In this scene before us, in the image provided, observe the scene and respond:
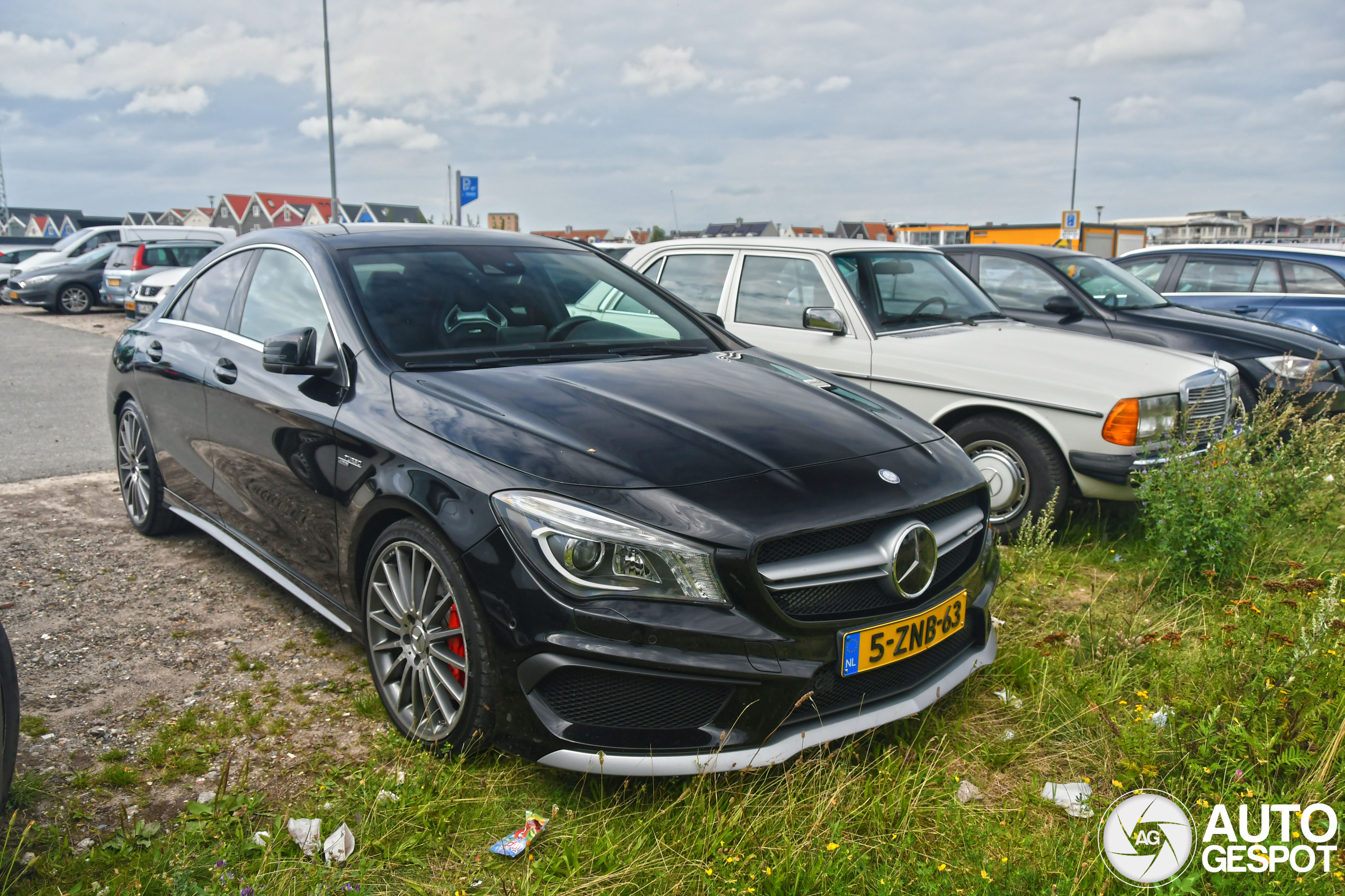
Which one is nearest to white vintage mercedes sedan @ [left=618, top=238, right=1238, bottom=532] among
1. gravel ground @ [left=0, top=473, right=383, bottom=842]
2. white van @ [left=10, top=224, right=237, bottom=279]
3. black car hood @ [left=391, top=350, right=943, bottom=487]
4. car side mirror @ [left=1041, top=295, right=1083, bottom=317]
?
black car hood @ [left=391, top=350, right=943, bottom=487]

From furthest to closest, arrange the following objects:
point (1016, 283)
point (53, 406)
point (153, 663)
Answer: point (53, 406) → point (1016, 283) → point (153, 663)

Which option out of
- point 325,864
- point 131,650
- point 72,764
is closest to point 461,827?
point 325,864

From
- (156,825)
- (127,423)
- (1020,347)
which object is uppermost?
(1020,347)

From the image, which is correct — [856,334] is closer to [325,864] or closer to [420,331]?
[420,331]

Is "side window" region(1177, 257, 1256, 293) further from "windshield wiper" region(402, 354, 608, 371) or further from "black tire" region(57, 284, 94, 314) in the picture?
"black tire" region(57, 284, 94, 314)

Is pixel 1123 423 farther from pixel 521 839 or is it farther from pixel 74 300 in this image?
pixel 74 300

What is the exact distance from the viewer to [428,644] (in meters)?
2.88

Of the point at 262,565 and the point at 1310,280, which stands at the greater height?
the point at 1310,280

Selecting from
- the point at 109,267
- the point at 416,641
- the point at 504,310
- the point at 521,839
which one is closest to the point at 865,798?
the point at 521,839

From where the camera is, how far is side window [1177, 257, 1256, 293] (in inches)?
386

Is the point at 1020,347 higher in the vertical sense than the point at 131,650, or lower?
higher

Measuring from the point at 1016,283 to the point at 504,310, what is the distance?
220 inches

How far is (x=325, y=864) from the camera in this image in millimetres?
2451

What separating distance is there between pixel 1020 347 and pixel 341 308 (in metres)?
3.67
